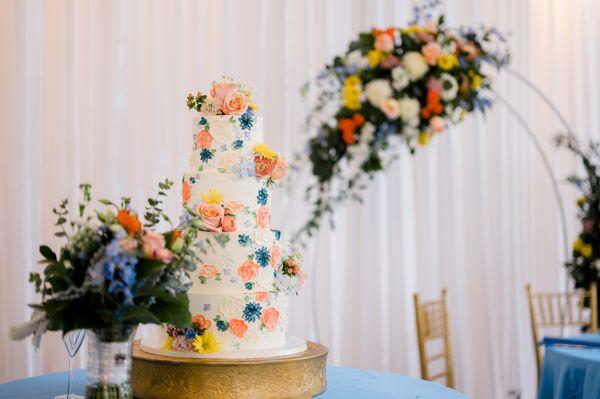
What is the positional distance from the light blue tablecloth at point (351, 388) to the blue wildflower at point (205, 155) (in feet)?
3.09

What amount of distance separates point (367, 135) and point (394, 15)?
3.58m

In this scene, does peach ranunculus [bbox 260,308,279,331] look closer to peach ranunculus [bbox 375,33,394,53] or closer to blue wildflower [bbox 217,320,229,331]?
blue wildflower [bbox 217,320,229,331]

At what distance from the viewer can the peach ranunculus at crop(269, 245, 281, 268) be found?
10.4ft

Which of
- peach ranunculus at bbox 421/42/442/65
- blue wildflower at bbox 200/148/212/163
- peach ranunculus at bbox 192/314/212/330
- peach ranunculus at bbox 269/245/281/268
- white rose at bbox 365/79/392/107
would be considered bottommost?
peach ranunculus at bbox 192/314/212/330

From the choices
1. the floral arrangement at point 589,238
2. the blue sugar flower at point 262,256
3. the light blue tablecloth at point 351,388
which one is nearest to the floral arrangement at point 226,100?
the blue sugar flower at point 262,256

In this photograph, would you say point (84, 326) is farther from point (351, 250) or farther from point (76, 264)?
point (351, 250)

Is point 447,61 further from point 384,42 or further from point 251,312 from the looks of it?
point 251,312

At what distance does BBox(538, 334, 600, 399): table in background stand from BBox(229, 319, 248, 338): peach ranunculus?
1.55 m

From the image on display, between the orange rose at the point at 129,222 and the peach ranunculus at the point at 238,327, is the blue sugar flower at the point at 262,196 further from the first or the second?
the orange rose at the point at 129,222

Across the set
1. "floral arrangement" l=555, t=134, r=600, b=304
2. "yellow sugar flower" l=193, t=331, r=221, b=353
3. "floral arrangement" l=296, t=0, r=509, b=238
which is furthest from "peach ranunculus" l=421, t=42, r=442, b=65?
"floral arrangement" l=555, t=134, r=600, b=304

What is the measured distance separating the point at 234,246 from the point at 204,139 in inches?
17.4

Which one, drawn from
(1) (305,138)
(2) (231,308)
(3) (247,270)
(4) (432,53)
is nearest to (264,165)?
(3) (247,270)

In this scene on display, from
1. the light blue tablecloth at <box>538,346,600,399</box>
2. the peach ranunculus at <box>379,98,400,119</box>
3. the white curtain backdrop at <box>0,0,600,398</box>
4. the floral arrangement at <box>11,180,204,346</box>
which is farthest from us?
the white curtain backdrop at <box>0,0,600,398</box>

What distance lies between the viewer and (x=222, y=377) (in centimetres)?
279
